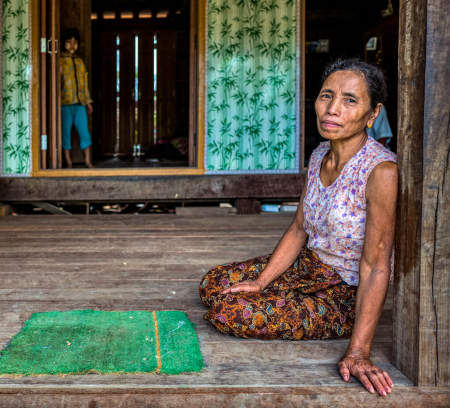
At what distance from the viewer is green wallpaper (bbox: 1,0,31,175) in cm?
557

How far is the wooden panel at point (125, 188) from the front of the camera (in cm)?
557

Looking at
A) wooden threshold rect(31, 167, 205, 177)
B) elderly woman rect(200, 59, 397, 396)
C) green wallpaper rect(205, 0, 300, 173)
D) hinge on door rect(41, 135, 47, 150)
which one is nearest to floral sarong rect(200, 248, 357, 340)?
elderly woman rect(200, 59, 397, 396)

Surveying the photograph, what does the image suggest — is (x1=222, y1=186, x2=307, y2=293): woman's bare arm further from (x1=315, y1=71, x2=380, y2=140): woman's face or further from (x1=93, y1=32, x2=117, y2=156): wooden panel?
(x1=93, y1=32, x2=117, y2=156): wooden panel

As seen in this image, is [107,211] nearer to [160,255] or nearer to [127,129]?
[160,255]

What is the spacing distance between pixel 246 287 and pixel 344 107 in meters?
0.79

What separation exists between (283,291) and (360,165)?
1.93ft

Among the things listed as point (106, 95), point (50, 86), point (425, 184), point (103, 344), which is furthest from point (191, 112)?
point (106, 95)

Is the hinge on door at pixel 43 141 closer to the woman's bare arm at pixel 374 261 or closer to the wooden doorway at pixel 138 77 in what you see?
the wooden doorway at pixel 138 77

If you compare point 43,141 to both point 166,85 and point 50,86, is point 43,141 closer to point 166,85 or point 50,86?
point 50,86

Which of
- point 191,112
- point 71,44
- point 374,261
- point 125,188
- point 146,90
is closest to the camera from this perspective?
point 374,261

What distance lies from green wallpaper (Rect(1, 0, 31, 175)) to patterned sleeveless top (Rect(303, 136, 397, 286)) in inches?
168

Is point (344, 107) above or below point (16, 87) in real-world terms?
below

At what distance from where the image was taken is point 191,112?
590 cm

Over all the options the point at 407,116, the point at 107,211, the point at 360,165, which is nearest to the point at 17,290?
the point at 360,165
